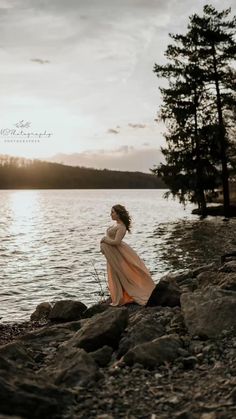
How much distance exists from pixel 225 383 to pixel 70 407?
6.11 ft

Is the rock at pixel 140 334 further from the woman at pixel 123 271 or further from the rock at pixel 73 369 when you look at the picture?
the woman at pixel 123 271

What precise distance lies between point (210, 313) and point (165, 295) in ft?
8.93

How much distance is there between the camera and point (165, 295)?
1006 centimetres

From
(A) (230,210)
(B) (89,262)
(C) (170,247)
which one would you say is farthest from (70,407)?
(A) (230,210)

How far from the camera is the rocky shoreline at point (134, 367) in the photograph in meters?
5.02

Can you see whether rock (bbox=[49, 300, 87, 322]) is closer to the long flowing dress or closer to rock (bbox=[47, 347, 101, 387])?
the long flowing dress

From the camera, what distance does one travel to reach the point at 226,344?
21.9ft

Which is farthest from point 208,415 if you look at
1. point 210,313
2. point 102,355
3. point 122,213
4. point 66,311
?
point 66,311

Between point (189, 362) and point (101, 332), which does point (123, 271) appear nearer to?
point (101, 332)

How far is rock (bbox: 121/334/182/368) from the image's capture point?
20.7 ft

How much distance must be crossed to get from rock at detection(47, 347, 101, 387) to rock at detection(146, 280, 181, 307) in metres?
3.65

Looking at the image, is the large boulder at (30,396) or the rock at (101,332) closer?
the large boulder at (30,396)

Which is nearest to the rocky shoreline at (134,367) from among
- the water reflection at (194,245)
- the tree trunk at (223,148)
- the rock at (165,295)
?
the rock at (165,295)

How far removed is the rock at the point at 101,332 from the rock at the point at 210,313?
3.76 feet
